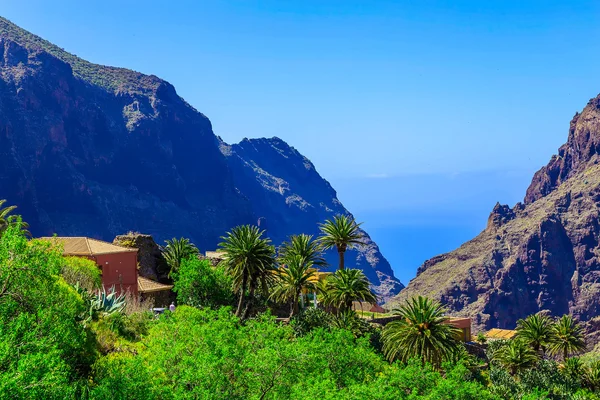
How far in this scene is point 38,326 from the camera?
31.5 metres

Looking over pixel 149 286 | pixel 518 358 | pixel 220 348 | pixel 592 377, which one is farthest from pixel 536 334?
pixel 220 348

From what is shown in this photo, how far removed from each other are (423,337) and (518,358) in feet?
76.7

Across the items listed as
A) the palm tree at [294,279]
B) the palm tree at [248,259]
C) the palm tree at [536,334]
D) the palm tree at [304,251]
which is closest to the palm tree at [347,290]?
the palm tree at [294,279]

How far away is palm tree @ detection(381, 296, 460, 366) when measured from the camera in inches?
2429

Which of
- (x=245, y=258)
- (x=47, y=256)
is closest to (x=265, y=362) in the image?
(x=47, y=256)

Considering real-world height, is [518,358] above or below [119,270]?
below

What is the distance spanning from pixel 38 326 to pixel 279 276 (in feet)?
149

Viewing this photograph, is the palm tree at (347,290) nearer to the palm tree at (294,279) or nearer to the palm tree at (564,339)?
the palm tree at (294,279)

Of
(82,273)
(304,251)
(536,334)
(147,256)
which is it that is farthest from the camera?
(147,256)

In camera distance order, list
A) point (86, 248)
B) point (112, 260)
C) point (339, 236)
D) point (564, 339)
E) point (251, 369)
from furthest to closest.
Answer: point (564, 339) < point (339, 236) < point (112, 260) < point (86, 248) < point (251, 369)

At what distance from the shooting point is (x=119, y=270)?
79.5 m

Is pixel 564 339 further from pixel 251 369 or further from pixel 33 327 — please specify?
pixel 33 327

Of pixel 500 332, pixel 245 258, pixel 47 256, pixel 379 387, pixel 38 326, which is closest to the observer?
pixel 38 326

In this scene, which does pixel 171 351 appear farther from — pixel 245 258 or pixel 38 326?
pixel 245 258
